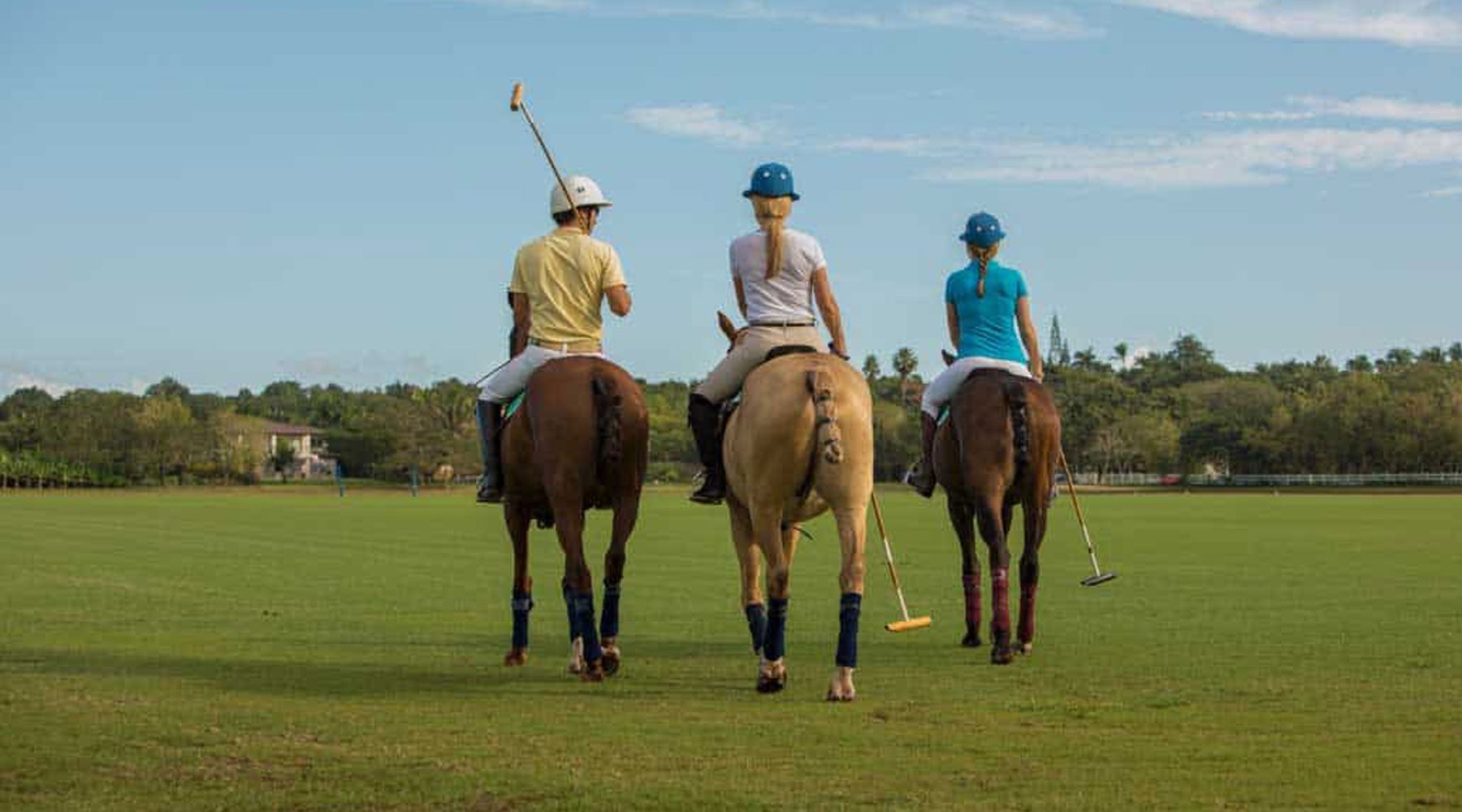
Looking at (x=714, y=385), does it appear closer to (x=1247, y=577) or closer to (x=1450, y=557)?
(x=1247, y=577)

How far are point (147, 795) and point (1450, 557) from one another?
2320cm

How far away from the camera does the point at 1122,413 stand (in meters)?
158

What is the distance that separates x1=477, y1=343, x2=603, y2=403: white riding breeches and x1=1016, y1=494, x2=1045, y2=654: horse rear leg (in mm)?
3570

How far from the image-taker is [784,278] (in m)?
11.5

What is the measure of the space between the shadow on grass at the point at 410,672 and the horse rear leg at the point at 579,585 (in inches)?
6.6

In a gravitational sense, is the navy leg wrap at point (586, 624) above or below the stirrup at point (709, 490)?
below

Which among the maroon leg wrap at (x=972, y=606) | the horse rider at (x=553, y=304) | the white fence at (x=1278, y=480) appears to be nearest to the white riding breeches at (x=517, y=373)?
the horse rider at (x=553, y=304)

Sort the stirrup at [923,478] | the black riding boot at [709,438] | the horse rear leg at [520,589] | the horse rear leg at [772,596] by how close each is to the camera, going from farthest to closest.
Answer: the stirrup at [923,478], the horse rear leg at [520,589], the black riding boot at [709,438], the horse rear leg at [772,596]

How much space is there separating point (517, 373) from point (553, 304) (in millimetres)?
565

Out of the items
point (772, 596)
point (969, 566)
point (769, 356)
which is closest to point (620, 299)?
point (769, 356)

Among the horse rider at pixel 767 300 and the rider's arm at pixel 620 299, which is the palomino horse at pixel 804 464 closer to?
the horse rider at pixel 767 300

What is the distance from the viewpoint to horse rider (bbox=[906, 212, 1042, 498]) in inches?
541

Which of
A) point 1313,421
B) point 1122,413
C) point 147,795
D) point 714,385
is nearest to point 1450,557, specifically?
point 714,385

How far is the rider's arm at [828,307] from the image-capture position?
1159 cm
